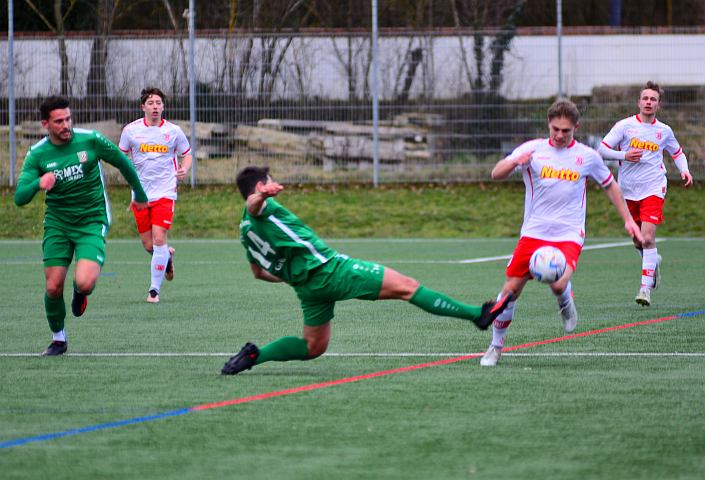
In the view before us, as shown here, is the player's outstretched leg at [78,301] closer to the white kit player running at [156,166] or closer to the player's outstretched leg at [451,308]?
the player's outstretched leg at [451,308]

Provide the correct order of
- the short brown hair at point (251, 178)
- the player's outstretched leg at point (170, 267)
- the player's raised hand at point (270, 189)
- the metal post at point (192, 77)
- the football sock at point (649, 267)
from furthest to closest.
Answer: the metal post at point (192, 77) → the player's outstretched leg at point (170, 267) → the football sock at point (649, 267) → the short brown hair at point (251, 178) → the player's raised hand at point (270, 189)

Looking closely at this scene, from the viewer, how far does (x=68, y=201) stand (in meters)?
9.22

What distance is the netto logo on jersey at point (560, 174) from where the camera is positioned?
323 inches

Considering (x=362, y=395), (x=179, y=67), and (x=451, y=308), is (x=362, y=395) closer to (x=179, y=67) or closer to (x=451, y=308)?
(x=451, y=308)

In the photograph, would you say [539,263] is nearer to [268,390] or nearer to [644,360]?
[644,360]

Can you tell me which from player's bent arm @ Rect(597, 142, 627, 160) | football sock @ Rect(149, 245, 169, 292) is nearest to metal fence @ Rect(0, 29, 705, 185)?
football sock @ Rect(149, 245, 169, 292)

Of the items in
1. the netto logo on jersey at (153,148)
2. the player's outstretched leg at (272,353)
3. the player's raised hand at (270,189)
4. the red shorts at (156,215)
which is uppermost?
the netto logo on jersey at (153,148)

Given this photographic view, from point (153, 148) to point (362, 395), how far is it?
723 centimetres

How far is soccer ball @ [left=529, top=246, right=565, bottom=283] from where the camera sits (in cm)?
789

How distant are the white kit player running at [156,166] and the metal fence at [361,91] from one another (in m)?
9.32

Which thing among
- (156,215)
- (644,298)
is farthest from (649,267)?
(156,215)

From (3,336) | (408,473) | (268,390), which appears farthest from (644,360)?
(3,336)

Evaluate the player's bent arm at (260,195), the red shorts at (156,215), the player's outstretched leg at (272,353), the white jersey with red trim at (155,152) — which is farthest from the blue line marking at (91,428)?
the white jersey with red trim at (155,152)

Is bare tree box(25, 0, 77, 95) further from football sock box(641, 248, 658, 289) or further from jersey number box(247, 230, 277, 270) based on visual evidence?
jersey number box(247, 230, 277, 270)
